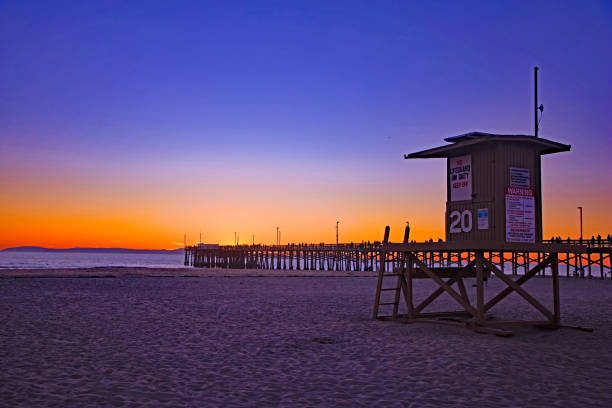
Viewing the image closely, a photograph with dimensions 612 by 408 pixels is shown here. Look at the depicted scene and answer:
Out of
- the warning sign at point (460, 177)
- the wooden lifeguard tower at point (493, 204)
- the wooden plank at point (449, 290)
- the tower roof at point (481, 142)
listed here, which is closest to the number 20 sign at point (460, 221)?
the wooden lifeguard tower at point (493, 204)

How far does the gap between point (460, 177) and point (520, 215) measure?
143 centimetres

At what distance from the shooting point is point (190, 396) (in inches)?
228

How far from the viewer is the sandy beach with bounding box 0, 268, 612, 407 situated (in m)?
5.76

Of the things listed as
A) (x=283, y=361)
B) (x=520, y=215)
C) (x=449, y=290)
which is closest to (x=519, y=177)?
(x=520, y=215)

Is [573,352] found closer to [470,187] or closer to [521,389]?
[521,389]

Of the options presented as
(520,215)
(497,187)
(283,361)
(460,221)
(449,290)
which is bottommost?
(283,361)

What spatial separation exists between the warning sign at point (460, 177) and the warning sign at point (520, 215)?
0.84m

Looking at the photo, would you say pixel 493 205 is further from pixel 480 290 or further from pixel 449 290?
pixel 449 290

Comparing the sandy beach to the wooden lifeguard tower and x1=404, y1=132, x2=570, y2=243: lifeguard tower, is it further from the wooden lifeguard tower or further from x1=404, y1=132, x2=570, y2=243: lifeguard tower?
x1=404, y1=132, x2=570, y2=243: lifeguard tower

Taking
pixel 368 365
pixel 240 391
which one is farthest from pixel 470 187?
pixel 240 391

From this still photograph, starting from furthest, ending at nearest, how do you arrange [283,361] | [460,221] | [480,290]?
[460,221]
[480,290]
[283,361]

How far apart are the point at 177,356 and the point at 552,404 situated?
516cm

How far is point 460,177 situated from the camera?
11125 millimetres

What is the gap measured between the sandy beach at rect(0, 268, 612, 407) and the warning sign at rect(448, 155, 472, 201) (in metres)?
2.78
